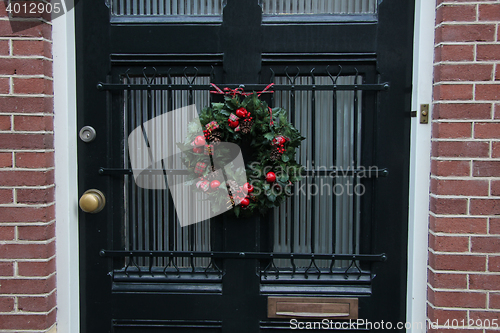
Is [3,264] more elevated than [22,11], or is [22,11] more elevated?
[22,11]

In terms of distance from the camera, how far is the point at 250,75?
1.52 meters

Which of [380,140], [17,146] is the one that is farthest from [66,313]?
[380,140]

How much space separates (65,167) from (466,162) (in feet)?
6.00

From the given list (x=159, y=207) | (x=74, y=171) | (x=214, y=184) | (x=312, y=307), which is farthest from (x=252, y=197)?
(x=74, y=171)

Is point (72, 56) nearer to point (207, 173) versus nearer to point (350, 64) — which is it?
point (207, 173)

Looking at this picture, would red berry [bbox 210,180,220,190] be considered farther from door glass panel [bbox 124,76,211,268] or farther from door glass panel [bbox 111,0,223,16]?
door glass panel [bbox 111,0,223,16]

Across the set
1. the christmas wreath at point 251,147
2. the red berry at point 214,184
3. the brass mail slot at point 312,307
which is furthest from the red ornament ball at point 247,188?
the brass mail slot at point 312,307

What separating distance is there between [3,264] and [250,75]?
56.3 inches

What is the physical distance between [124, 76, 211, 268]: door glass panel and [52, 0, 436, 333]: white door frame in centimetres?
26

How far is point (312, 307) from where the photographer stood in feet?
5.03

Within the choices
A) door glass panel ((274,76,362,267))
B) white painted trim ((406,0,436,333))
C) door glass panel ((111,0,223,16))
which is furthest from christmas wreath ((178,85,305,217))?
white painted trim ((406,0,436,333))

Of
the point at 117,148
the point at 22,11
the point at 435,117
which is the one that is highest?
the point at 22,11

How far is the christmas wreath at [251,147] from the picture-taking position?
1.41 m

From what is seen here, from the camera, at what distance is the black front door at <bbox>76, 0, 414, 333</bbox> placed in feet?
4.97
